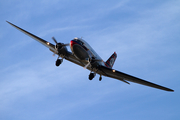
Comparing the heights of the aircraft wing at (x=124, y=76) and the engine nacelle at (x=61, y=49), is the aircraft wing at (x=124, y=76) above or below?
below

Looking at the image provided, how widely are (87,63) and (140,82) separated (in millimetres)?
8773

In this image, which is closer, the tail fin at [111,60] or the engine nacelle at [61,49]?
the engine nacelle at [61,49]

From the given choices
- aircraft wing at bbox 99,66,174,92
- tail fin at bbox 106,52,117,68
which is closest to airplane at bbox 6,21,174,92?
aircraft wing at bbox 99,66,174,92

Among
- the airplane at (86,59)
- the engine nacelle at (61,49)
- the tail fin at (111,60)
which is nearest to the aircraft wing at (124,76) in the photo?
the airplane at (86,59)

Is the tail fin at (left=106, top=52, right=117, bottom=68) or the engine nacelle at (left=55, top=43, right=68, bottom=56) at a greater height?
the tail fin at (left=106, top=52, right=117, bottom=68)

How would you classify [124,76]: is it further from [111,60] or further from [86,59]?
[111,60]

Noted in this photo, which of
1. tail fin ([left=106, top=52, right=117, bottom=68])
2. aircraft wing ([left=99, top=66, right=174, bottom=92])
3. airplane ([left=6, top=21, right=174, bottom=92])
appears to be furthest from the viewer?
tail fin ([left=106, top=52, right=117, bottom=68])

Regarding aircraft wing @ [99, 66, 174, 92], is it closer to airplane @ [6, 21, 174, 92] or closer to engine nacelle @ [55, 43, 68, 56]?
airplane @ [6, 21, 174, 92]

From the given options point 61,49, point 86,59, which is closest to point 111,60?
point 86,59

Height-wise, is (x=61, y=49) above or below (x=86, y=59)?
above

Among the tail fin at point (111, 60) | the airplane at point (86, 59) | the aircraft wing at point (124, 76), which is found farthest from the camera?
the tail fin at point (111, 60)

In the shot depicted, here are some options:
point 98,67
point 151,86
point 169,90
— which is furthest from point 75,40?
point 169,90

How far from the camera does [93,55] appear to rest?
34.9 m

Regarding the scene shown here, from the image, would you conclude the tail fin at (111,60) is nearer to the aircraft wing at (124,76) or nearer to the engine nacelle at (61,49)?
the aircraft wing at (124,76)
